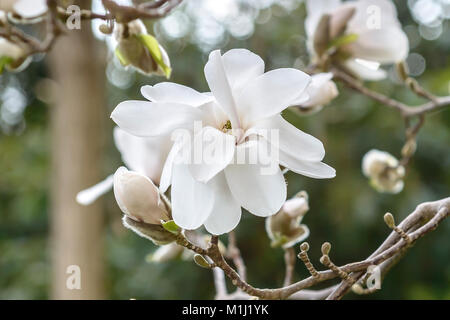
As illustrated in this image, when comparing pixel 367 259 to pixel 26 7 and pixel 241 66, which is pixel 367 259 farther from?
pixel 26 7

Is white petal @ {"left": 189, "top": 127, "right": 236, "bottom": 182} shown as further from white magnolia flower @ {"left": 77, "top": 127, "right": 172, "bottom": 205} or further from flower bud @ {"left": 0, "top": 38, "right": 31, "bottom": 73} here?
flower bud @ {"left": 0, "top": 38, "right": 31, "bottom": 73}

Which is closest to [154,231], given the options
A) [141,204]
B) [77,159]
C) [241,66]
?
[141,204]

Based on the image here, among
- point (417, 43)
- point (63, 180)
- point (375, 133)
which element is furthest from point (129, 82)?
point (417, 43)

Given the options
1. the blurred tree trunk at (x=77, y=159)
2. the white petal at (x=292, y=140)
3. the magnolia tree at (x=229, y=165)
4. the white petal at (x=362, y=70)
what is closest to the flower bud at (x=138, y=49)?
the magnolia tree at (x=229, y=165)

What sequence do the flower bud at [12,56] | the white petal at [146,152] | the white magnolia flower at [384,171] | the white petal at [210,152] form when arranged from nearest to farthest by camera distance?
the white petal at [210,152], the white petal at [146,152], the flower bud at [12,56], the white magnolia flower at [384,171]

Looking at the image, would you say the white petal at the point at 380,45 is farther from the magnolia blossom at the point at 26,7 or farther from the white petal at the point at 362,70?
the magnolia blossom at the point at 26,7

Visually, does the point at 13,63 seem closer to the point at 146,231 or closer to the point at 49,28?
the point at 49,28
